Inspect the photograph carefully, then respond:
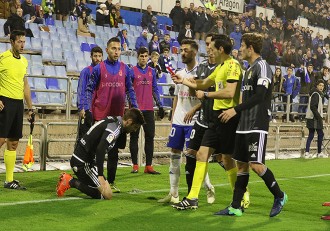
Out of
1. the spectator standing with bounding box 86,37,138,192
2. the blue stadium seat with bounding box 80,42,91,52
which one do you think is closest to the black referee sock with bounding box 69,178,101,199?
the spectator standing with bounding box 86,37,138,192

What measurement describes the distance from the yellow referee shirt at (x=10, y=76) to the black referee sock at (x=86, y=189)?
1.60 metres

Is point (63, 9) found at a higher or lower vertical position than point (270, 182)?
higher

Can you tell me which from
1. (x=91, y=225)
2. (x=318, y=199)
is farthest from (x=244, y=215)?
(x=318, y=199)

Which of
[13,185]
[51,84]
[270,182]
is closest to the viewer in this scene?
[270,182]

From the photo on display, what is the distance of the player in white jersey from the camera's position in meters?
8.60

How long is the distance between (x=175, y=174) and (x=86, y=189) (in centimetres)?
113

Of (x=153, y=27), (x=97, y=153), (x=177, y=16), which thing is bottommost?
(x=97, y=153)

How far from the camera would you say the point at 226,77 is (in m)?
7.93

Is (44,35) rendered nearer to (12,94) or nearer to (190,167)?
(12,94)

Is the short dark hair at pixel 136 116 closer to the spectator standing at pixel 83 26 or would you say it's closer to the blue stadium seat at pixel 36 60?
the blue stadium seat at pixel 36 60

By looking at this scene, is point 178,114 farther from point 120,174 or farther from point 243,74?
point 120,174

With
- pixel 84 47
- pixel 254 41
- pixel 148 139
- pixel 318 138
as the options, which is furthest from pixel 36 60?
pixel 254 41

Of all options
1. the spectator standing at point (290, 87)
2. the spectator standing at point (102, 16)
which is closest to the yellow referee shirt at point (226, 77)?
the spectator standing at point (102, 16)

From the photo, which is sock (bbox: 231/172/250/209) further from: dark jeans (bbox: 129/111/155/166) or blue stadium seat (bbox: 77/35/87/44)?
blue stadium seat (bbox: 77/35/87/44)
